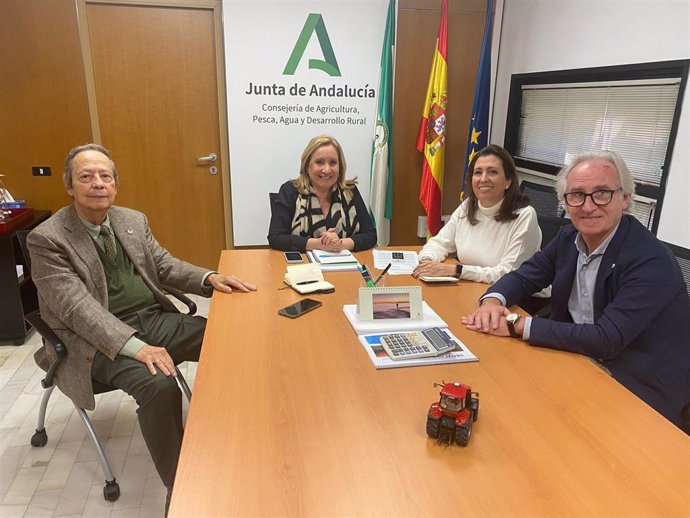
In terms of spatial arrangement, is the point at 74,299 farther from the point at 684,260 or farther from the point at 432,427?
the point at 684,260

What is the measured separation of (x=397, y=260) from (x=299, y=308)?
0.77m

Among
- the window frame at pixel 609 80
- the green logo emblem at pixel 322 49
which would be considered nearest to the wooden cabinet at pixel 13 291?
the green logo emblem at pixel 322 49

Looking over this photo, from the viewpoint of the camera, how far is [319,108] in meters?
3.73

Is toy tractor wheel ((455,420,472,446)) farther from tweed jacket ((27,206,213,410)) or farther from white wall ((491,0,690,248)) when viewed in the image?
white wall ((491,0,690,248))

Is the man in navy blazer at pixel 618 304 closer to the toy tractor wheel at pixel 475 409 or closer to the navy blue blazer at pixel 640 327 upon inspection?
the navy blue blazer at pixel 640 327

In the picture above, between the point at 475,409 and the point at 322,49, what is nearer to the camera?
the point at 475,409

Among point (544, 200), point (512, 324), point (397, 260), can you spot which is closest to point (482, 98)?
point (544, 200)

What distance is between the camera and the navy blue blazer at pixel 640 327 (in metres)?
1.46

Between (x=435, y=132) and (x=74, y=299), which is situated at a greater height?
(x=435, y=132)

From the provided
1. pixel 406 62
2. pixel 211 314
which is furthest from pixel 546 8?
pixel 211 314

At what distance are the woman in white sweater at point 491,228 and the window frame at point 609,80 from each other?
74 centimetres

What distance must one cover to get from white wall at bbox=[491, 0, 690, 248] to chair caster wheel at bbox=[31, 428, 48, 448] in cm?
302

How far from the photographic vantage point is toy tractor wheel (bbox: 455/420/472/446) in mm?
1058

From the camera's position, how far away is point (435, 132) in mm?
3668
